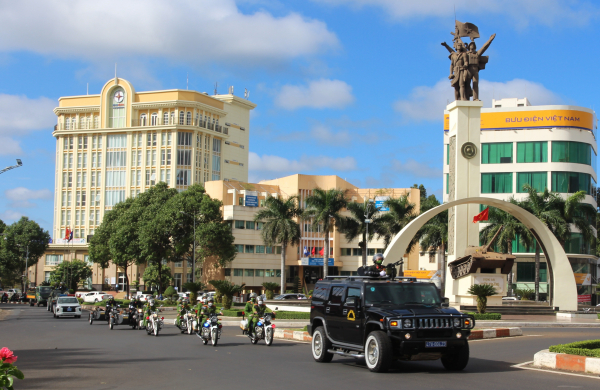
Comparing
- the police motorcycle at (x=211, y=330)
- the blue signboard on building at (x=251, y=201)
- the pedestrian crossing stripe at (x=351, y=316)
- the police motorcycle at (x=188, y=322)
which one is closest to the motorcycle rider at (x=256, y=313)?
the police motorcycle at (x=211, y=330)

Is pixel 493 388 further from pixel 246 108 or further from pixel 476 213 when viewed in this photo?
pixel 246 108

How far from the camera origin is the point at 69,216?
9744cm

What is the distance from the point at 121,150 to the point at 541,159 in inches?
2325

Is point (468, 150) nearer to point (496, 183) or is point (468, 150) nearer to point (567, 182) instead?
point (496, 183)

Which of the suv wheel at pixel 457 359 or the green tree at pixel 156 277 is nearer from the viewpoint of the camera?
the suv wheel at pixel 457 359

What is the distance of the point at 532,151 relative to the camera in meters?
68.2

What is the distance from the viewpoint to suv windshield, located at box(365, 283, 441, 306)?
1264 centimetres

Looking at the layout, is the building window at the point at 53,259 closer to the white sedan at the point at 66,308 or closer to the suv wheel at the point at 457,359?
the white sedan at the point at 66,308

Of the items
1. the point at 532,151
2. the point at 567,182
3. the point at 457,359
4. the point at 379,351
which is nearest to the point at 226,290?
the point at 457,359

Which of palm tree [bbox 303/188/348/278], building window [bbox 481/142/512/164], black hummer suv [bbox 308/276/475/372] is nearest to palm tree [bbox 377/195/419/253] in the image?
palm tree [bbox 303/188/348/278]

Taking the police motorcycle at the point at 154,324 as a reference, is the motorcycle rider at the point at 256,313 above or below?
above

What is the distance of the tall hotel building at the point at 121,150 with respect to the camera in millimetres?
93500

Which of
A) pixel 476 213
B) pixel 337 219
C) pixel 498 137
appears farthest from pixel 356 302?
pixel 498 137

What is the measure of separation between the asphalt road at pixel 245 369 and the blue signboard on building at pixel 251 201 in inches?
2291
